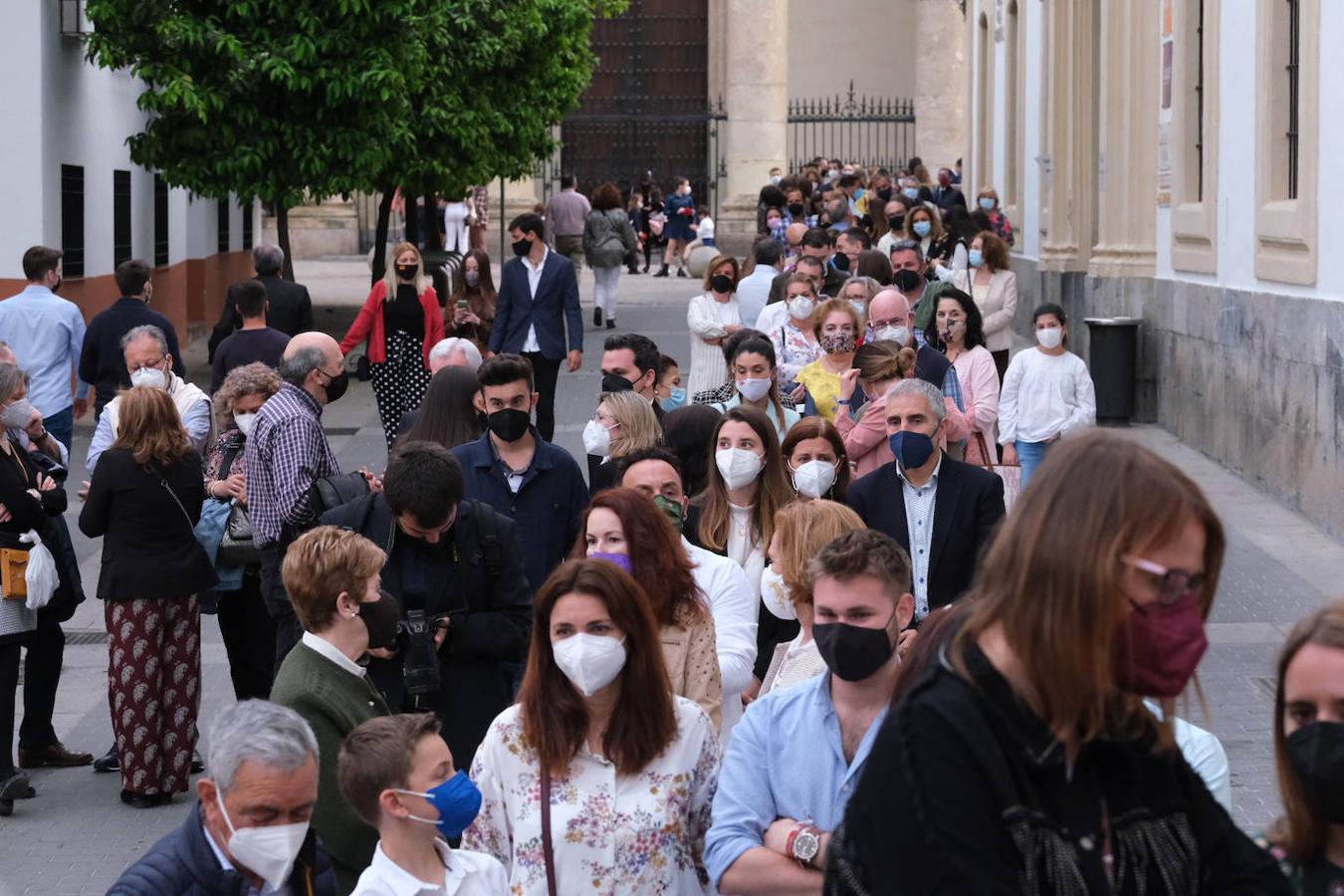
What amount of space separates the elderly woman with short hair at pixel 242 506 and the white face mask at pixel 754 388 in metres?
2.02

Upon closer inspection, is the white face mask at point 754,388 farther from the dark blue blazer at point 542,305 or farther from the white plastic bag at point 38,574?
the dark blue blazer at point 542,305

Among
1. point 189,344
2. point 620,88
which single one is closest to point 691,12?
point 620,88

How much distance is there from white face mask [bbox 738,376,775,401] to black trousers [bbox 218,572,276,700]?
2255 mm

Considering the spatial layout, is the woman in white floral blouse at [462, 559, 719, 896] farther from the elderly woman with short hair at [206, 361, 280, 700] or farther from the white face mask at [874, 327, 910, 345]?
the white face mask at [874, 327, 910, 345]

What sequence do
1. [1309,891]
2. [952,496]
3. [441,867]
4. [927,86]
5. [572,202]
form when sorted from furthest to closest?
[927,86] < [572,202] < [952,496] < [441,867] < [1309,891]

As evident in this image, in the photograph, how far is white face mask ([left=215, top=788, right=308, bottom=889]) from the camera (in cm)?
409

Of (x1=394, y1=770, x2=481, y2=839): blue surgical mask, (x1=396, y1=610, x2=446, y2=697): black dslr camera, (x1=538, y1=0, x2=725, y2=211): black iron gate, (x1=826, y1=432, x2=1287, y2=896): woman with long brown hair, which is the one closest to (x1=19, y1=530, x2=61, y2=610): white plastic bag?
(x1=396, y1=610, x2=446, y2=697): black dslr camera

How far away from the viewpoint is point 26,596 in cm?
843

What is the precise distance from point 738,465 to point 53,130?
14.1 meters

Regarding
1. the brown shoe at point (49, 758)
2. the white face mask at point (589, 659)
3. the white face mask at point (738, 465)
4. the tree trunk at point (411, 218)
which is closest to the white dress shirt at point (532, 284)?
the brown shoe at point (49, 758)

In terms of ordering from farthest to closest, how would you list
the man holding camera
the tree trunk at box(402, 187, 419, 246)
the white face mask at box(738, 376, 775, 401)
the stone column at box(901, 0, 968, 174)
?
the stone column at box(901, 0, 968, 174), the tree trunk at box(402, 187, 419, 246), the white face mask at box(738, 376, 775, 401), the man holding camera

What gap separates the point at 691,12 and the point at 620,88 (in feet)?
7.73

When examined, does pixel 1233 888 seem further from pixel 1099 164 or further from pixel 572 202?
pixel 572 202

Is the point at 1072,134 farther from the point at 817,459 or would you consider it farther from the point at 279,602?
the point at 279,602
